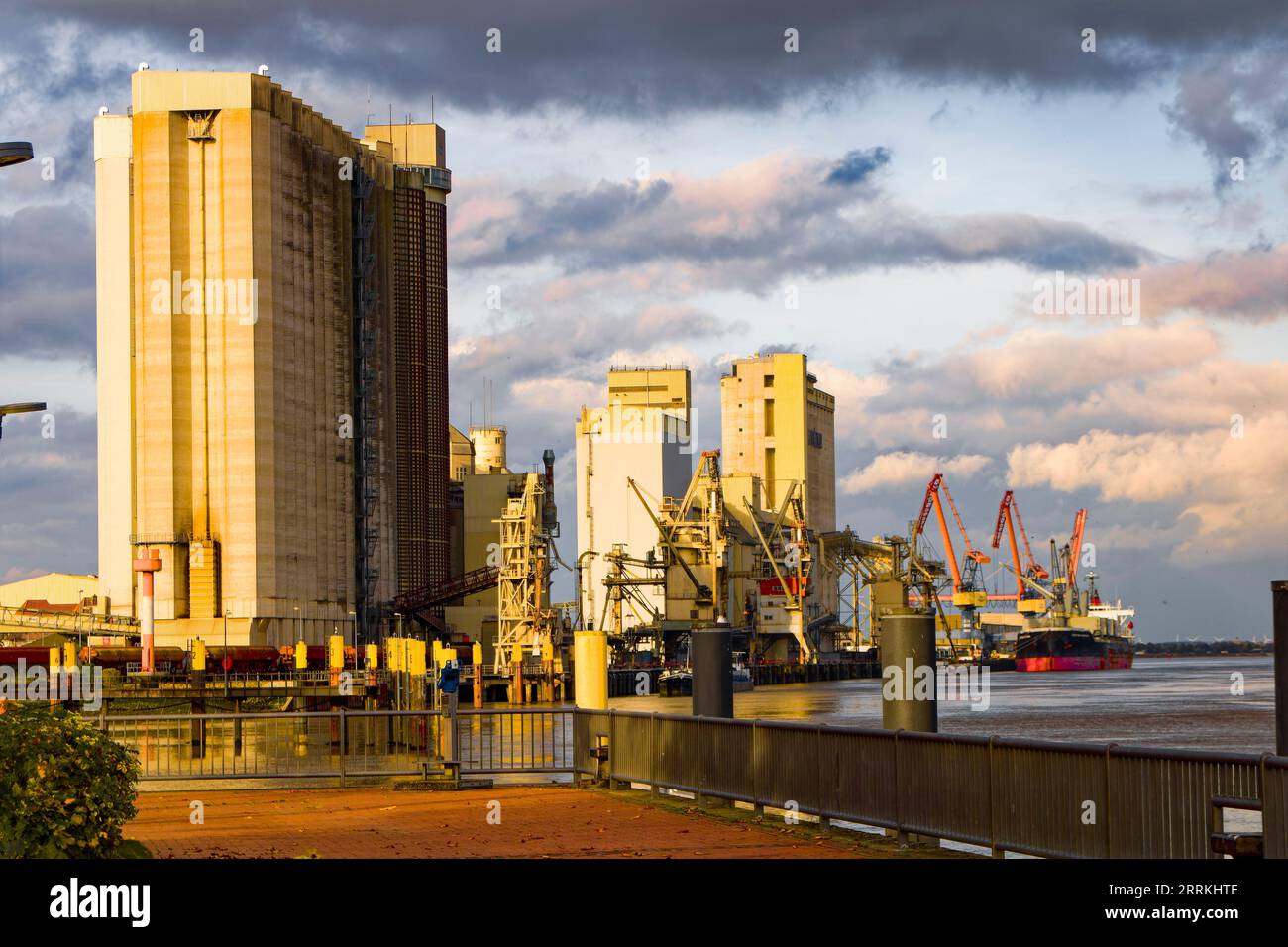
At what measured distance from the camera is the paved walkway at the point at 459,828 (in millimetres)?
20828

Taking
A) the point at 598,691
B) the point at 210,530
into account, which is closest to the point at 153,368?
the point at 210,530

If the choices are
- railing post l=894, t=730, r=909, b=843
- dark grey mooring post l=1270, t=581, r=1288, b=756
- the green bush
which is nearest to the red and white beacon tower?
railing post l=894, t=730, r=909, b=843

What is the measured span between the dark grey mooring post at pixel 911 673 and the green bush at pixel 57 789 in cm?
1073

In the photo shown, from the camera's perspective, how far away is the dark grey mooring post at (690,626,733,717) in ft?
92.2

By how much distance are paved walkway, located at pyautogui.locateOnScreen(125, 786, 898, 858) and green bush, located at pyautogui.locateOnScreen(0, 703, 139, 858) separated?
5.19m

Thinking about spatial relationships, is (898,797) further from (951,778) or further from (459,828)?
(459,828)

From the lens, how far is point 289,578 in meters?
141

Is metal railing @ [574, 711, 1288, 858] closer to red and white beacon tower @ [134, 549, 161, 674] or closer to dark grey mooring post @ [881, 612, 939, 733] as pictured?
dark grey mooring post @ [881, 612, 939, 733]

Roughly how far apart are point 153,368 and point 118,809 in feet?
417

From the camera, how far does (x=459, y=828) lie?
2386cm

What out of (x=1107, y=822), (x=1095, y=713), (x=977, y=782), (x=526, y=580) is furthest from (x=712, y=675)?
(x=526, y=580)
